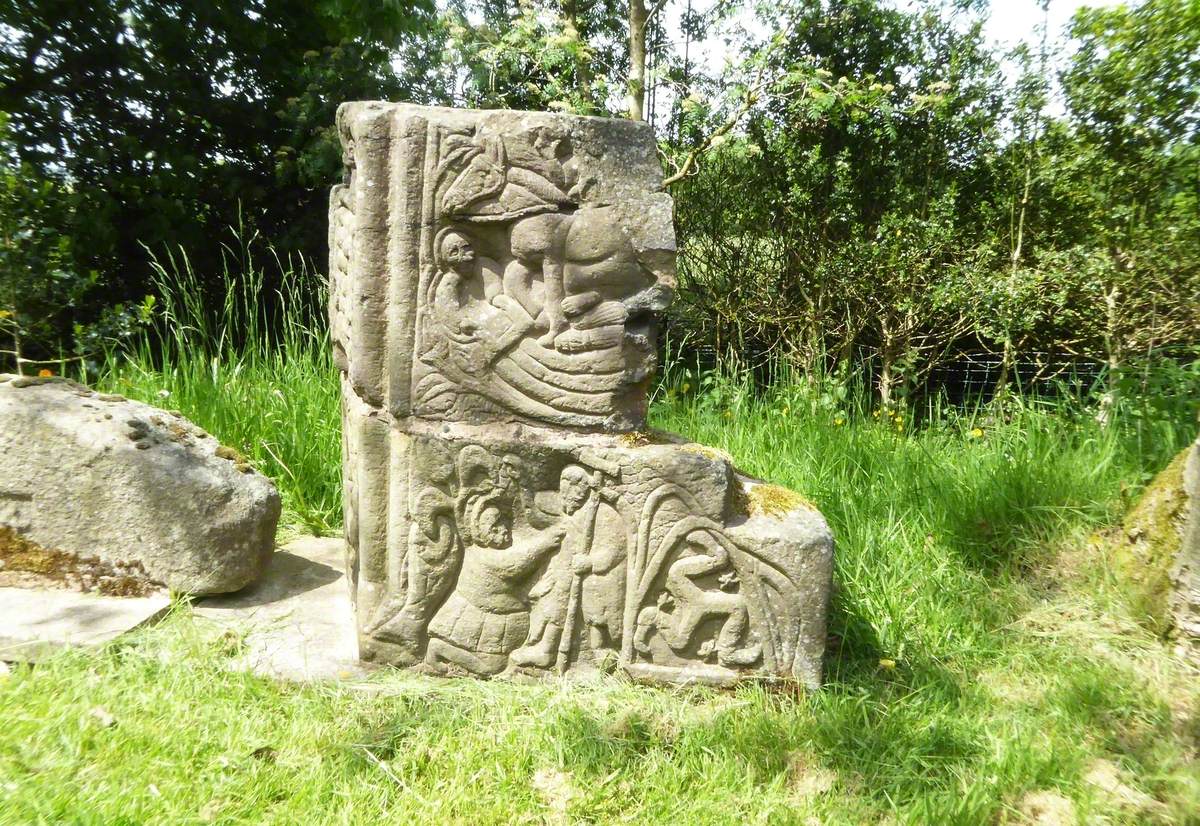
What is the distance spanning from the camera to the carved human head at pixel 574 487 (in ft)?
7.79

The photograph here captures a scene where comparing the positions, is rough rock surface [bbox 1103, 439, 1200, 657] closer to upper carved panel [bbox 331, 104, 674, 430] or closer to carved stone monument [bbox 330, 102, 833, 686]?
carved stone monument [bbox 330, 102, 833, 686]

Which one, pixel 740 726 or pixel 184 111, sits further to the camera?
pixel 184 111

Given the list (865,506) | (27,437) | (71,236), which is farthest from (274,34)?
(865,506)

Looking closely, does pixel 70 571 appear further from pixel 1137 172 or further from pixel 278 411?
pixel 1137 172

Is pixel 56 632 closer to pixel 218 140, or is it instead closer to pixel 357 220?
pixel 357 220

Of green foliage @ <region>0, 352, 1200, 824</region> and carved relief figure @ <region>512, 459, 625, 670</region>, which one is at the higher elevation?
carved relief figure @ <region>512, 459, 625, 670</region>

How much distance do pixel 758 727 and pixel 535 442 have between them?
978mm

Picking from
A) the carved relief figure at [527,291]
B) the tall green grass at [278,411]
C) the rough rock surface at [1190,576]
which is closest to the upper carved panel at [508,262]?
the carved relief figure at [527,291]

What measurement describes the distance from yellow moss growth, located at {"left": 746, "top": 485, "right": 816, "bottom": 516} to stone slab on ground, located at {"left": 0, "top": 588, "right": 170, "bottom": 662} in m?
1.84

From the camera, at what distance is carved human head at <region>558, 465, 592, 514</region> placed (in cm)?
237

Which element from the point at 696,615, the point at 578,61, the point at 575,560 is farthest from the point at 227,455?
the point at 578,61

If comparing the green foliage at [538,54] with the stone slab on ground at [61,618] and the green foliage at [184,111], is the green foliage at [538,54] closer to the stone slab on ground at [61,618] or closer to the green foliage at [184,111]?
the green foliage at [184,111]

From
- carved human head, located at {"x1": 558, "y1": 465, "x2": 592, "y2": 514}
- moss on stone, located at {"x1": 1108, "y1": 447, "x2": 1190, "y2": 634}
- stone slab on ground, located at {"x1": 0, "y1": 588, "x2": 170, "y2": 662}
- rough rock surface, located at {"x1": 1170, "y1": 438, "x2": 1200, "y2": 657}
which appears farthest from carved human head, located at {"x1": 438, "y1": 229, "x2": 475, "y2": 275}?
moss on stone, located at {"x1": 1108, "y1": 447, "x2": 1190, "y2": 634}

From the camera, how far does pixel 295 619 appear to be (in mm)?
2732
